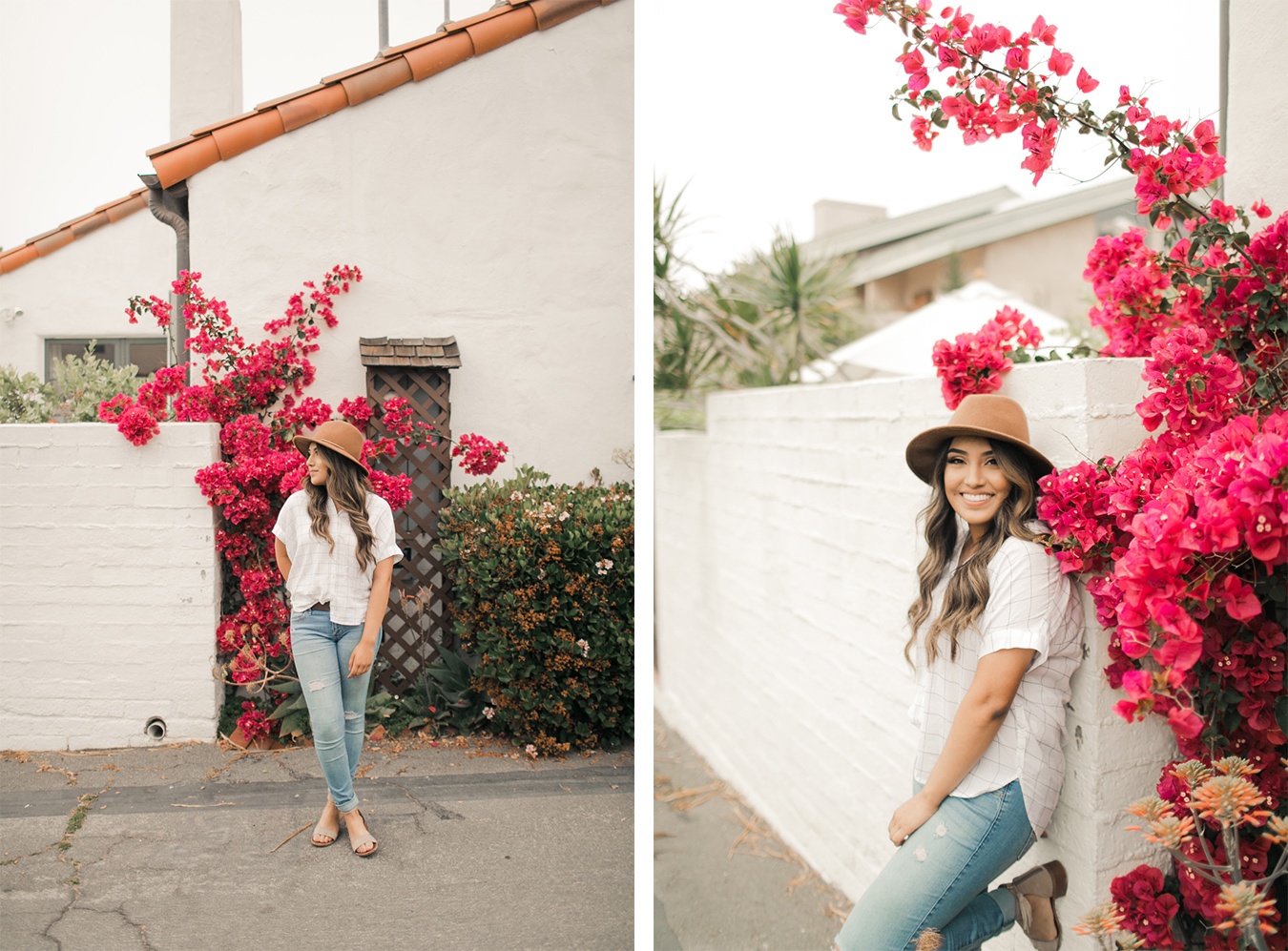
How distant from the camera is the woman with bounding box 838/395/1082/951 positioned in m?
1.54

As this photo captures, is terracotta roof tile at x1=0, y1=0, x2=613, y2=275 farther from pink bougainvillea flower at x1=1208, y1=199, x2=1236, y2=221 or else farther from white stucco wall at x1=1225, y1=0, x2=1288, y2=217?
pink bougainvillea flower at x1=1208, y1=199, x2=1236, y2=221

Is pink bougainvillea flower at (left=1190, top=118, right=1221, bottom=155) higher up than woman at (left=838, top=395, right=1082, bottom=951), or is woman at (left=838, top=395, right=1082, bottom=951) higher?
pink bougainvillea flower at (left=1190, top=118, right=1221, bottom=155)

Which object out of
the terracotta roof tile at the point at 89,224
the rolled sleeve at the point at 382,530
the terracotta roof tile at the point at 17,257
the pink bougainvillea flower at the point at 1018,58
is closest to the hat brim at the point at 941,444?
the pink bougainvillea flower at the point at 1018,58

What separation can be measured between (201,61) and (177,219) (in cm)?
46

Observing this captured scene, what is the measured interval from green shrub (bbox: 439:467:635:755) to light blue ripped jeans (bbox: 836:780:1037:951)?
1.22m

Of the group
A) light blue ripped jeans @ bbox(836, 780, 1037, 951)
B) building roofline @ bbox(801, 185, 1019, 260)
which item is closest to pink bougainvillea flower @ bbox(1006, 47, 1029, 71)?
light blue ripped jeans @ bbox(836, 780, 1037, 951)

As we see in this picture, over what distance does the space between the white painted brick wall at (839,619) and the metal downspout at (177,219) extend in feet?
6.97

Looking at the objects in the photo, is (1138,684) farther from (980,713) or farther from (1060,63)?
(1060,63)

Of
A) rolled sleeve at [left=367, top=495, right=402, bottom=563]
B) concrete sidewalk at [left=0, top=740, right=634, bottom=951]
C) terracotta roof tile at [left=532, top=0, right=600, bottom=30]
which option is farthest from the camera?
terracotta roof tile at [left=532, top=0, right=600, bottom=30]

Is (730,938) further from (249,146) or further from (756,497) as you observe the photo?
(249,146)

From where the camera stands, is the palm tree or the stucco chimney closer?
the stucco chimney

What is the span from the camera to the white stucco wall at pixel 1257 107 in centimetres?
173

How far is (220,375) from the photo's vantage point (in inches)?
87.1

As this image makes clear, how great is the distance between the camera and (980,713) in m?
1.53
